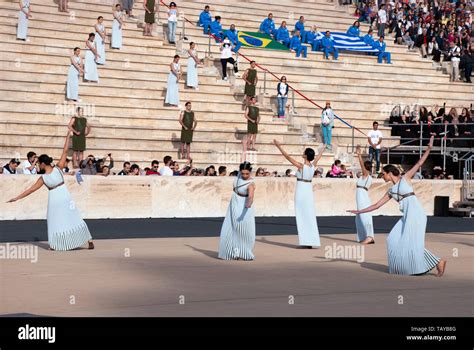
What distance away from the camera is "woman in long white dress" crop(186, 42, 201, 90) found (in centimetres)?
3666

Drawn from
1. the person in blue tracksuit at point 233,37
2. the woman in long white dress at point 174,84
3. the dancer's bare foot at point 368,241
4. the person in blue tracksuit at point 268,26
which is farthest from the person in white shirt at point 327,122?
the dancer's bare foot at point 368,241

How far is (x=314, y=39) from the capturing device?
43.8 m

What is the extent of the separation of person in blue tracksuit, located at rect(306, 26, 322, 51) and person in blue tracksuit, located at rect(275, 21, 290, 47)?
44.0 inches

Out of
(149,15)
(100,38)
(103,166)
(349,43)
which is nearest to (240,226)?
(103,166)

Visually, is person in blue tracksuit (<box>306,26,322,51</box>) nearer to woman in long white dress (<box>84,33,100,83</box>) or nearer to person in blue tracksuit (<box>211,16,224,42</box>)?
person in blue tracksuit (<box>211,16,224,42</box>)

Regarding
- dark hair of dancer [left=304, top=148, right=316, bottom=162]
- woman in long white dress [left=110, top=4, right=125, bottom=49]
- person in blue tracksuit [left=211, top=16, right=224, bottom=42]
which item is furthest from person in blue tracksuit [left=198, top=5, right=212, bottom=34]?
→ dark hair of dancer [left=304, top=148, right=316, bottom=162]

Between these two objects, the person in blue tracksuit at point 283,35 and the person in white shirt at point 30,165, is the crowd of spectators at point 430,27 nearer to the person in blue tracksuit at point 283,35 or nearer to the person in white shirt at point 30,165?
the person in blue tracksuit at point 283,35

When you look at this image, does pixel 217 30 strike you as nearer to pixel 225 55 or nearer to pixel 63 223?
pixel 225 55

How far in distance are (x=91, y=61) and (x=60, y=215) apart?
15488 mm

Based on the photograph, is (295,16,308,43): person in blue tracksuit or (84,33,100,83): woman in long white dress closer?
(84,33,100,83): woman in long white dress

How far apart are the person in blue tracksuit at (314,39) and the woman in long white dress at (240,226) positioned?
2477 centimetres

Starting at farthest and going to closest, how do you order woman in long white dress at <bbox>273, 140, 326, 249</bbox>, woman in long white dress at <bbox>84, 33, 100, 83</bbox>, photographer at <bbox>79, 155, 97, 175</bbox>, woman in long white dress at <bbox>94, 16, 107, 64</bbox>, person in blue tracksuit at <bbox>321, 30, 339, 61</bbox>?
person in blue tracksuit at <bbox>321, 30, 339, 61</bbox>, woman in long white dress at <bbox>94, 16, 107, 64</bbox>, woman in long white dress at <bbox>84, 33, 100, 83</bbox>, photographer at <bbox>79, 155, 97, 175</bbox>, woman in long white dress at <bbox>273, 140, 326, 249</bbox>

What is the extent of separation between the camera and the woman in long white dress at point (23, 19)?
116 ft
